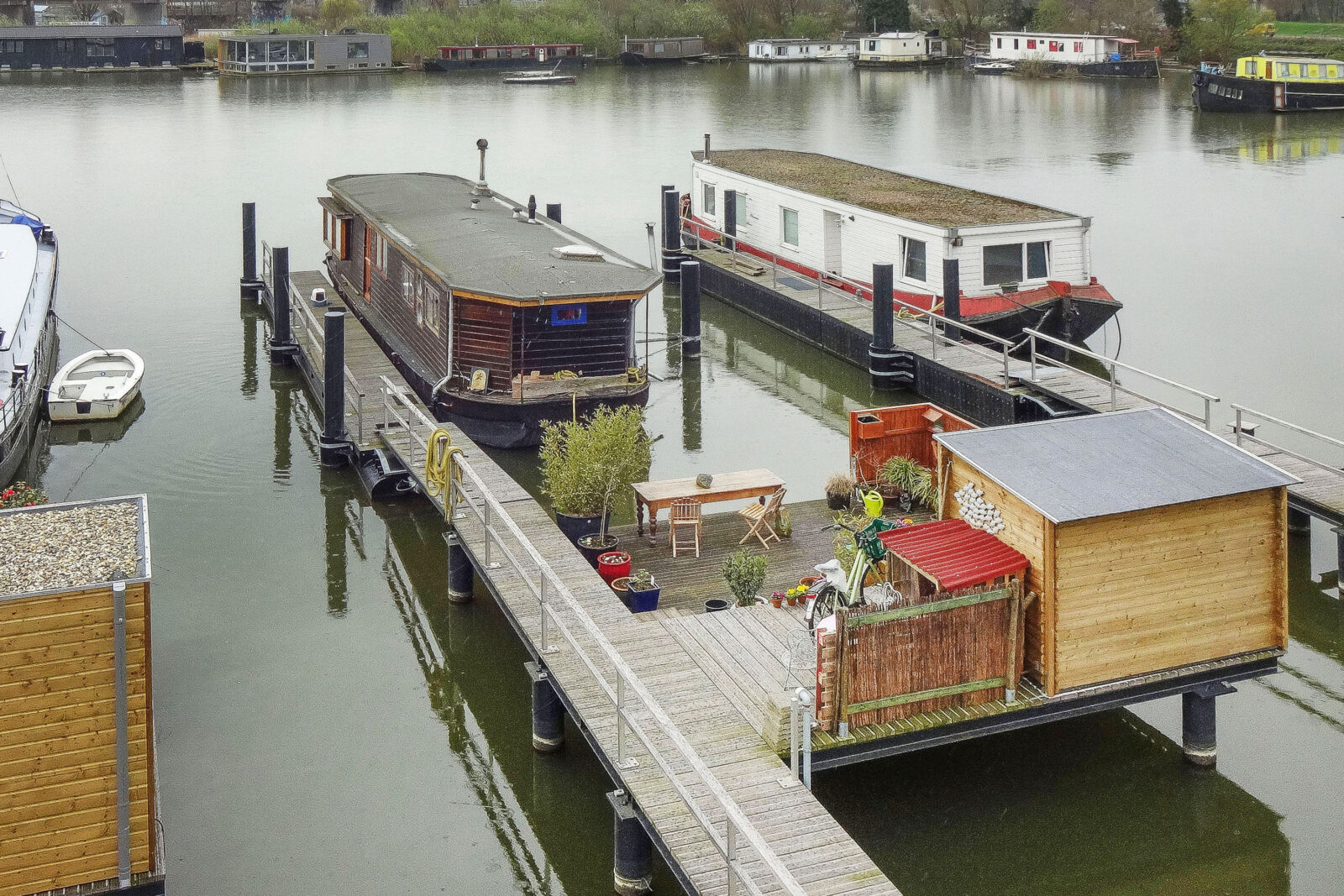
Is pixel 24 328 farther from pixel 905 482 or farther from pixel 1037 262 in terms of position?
pixel 1037 262

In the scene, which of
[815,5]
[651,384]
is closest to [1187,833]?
[651,384]

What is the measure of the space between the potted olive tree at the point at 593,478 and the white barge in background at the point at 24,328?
919cm

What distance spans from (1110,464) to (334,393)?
43.7 ft

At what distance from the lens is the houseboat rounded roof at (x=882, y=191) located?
31.3 metres

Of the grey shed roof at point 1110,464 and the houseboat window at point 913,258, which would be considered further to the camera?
the houseboat window at point 913,258

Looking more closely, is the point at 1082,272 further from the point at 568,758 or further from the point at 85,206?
the point at 85,206

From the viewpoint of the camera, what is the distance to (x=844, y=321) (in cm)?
3114

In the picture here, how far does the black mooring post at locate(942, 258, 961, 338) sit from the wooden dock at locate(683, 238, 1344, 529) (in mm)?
279

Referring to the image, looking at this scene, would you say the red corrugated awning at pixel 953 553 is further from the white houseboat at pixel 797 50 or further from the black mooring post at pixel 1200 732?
the white houseboat at pixel 797 50

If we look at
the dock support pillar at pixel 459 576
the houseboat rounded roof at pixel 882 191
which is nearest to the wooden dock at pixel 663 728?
the dock support pillar at pixel 459 576

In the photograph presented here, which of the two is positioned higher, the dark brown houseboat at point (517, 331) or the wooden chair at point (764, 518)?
the dark brown houseboat at point (517, 331)

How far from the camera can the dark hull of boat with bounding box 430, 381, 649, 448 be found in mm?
24469

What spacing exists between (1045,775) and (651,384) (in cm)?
1647

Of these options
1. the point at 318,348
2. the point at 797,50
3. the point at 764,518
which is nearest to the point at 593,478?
the point at 764,518
